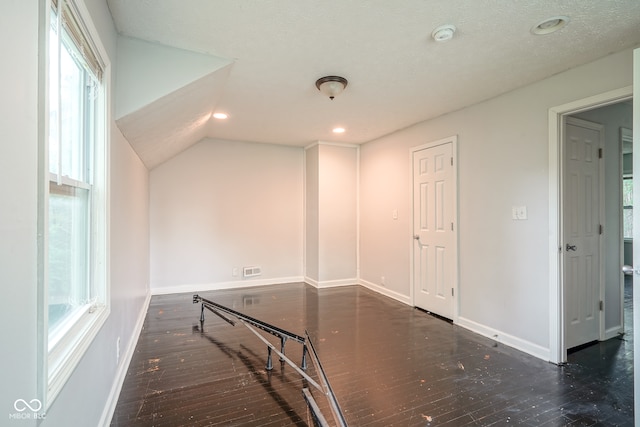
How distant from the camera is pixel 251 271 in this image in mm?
5266

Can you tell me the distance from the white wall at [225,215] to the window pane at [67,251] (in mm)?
3302

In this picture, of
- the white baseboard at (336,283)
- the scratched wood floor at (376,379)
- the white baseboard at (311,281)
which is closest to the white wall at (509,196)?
the scratched wood floor at (376,379)

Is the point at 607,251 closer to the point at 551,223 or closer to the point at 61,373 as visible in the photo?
the point at 551,223

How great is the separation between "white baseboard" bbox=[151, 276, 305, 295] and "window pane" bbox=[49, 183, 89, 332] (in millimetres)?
3349

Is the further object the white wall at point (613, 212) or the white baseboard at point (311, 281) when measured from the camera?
the white baseboard at point (311, 281)

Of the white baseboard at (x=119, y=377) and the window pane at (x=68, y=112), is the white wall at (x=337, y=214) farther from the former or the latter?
the window pane at (x=68, y=112)

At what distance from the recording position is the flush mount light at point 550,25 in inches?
74.4

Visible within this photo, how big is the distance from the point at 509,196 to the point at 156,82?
315 centimetres

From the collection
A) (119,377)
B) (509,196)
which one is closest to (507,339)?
(509,196)

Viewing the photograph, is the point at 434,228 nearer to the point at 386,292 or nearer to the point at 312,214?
the point at 386,292

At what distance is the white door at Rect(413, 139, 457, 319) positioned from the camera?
362 centimetres

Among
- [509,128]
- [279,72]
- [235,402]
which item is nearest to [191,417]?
[235,402]

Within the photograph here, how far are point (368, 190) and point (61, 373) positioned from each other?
4497 millimetres

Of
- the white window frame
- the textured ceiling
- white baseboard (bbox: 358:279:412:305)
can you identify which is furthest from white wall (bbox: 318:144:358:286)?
the white window frame
